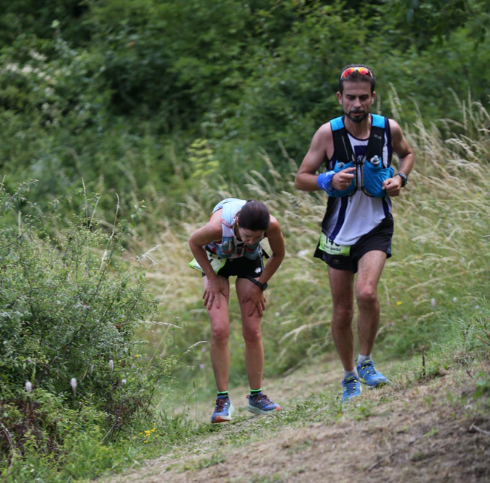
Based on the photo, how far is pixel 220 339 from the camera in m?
5.42

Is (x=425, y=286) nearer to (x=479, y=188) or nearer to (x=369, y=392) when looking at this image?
(x=479, y=188)

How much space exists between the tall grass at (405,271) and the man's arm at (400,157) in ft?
3.57

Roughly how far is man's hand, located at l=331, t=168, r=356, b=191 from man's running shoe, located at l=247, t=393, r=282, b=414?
5.57ft

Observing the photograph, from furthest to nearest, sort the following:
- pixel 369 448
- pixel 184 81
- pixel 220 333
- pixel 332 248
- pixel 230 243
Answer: pixel 184 81 → pixel 220 333 → pixel 230 243 → pixel 332 248 → pixel 369 448

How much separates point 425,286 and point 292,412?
2841 mm

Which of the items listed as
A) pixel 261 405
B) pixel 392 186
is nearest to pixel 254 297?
pixel 261 405

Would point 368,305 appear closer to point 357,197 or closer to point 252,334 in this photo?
point 357,197

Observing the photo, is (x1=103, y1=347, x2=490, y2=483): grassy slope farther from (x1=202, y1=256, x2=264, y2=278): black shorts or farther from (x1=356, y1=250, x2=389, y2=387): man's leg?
→ (x1=202, y1=256, x2=264, y2=278): black shorts

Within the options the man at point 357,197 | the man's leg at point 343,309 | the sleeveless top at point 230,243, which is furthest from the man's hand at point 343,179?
the sleeveless top at point 230,243

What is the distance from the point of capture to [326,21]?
1154cm

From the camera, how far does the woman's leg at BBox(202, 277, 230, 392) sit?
5410 millimetres

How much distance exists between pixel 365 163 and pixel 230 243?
3.40ft

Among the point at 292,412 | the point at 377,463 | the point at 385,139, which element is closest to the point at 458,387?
the point at 377,463

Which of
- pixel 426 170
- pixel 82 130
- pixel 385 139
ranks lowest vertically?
pixel 82 130
